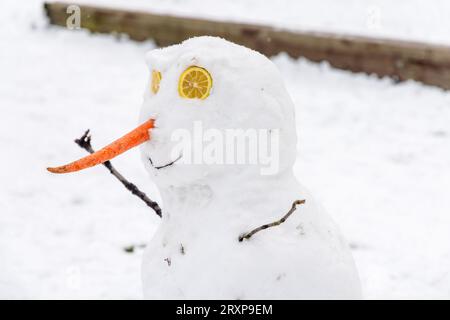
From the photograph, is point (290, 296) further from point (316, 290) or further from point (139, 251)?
point (139, 251)

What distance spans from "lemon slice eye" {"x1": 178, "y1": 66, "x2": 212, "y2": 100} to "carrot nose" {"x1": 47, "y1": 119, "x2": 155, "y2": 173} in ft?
0.41

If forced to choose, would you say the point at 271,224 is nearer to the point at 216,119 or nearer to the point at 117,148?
the point at 216,119

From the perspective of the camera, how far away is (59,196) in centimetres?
352

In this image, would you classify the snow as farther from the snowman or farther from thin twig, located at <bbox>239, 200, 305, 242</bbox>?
thin twig, located at <bbox>239, 200, 305, 242</bbox>

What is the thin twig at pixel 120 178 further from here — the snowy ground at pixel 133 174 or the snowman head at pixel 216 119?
the snowy ground at pixel 133 174

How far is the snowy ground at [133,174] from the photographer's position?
2.84 metres

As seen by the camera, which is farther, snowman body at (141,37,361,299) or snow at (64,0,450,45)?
snow at (64,0,450,45)

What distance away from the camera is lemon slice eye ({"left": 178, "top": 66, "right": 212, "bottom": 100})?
4.78ft

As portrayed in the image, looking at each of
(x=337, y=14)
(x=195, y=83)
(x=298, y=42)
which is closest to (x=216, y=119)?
(x=195, y=83)

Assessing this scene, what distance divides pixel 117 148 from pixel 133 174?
7.46 ft

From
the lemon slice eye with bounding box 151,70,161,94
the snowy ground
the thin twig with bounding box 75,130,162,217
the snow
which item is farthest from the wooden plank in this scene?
the lemon slice eye with bounding box 151,70,161,94

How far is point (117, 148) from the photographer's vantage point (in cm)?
154

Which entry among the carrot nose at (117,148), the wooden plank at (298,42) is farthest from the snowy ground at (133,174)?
the carrot nose at (117,148)

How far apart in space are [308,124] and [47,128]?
191 cm
